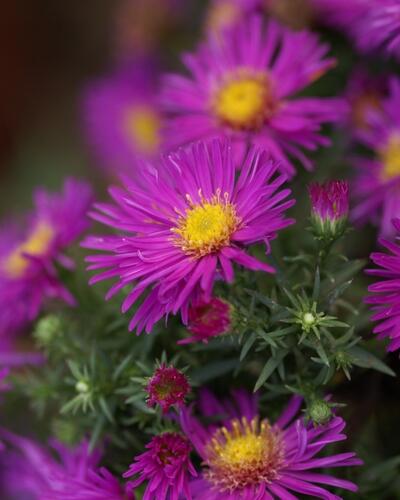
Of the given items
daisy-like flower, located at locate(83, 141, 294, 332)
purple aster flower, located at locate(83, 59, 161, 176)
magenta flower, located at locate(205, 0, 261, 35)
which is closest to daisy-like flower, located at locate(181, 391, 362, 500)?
daisy-like flower, located at locate(83, 141, 294, 332)

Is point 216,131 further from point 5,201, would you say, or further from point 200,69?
point 5,201

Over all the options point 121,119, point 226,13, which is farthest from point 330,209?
point 121,119

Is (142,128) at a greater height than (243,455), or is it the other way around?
(142,128)

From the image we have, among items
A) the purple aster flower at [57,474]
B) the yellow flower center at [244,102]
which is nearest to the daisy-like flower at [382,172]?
the yellow flower center at [244,102]

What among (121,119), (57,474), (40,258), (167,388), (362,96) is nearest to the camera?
(167,388)

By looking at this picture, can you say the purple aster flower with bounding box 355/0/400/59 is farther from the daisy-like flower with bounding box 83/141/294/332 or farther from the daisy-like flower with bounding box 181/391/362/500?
the daisy-like flower with bounding box 181/391/362/500

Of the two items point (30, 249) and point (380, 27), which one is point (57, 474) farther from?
point (380, 27)
